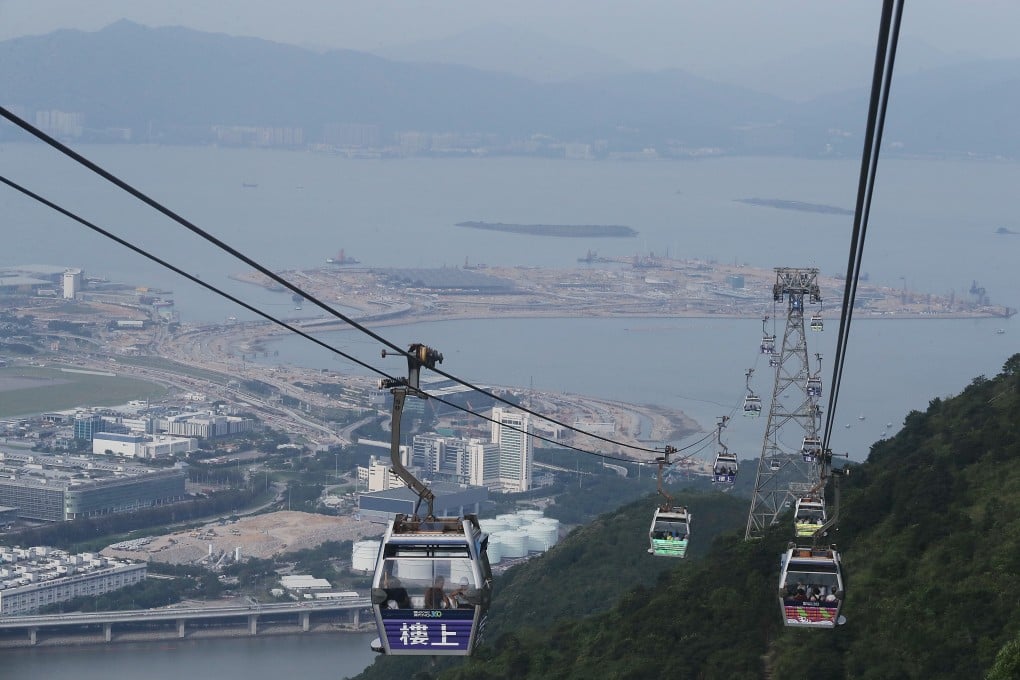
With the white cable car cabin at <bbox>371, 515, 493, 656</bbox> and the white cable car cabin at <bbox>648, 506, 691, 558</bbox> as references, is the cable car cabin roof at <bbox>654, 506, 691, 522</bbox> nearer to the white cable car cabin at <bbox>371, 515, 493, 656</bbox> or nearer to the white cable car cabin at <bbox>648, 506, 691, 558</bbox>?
the white cable car cabin at <bbox>648, 506, 691, 558</bbox>

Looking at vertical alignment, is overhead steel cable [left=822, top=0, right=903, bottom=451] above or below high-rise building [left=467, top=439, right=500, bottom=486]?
above

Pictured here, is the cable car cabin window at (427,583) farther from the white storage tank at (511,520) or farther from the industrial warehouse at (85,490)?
the industrial warehouse at (85,490)

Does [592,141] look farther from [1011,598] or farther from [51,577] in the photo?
[1011,598]

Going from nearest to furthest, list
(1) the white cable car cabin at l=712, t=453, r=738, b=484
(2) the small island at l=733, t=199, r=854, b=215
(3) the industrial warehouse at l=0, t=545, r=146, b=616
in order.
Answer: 1. (1) the white cable car cabin at l=712, t=453, r=738, b=484
2. (3) the industrial warehouse at l=0, t=545, r=146, b=616
3. (2) the small island at l=733, t=199, r=854, b=215

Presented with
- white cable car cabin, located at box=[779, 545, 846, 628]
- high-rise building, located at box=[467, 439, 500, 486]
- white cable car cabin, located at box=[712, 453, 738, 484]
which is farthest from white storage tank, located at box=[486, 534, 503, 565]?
white cable car cabin, located at box=[779, 545, 846, 628]

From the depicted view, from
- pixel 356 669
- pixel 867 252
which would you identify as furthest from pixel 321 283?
pixel 356 669

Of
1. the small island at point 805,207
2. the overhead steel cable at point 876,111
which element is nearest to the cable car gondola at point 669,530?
the overhead steel cable at point 876,111

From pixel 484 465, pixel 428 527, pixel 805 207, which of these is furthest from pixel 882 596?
pixel 805 207
